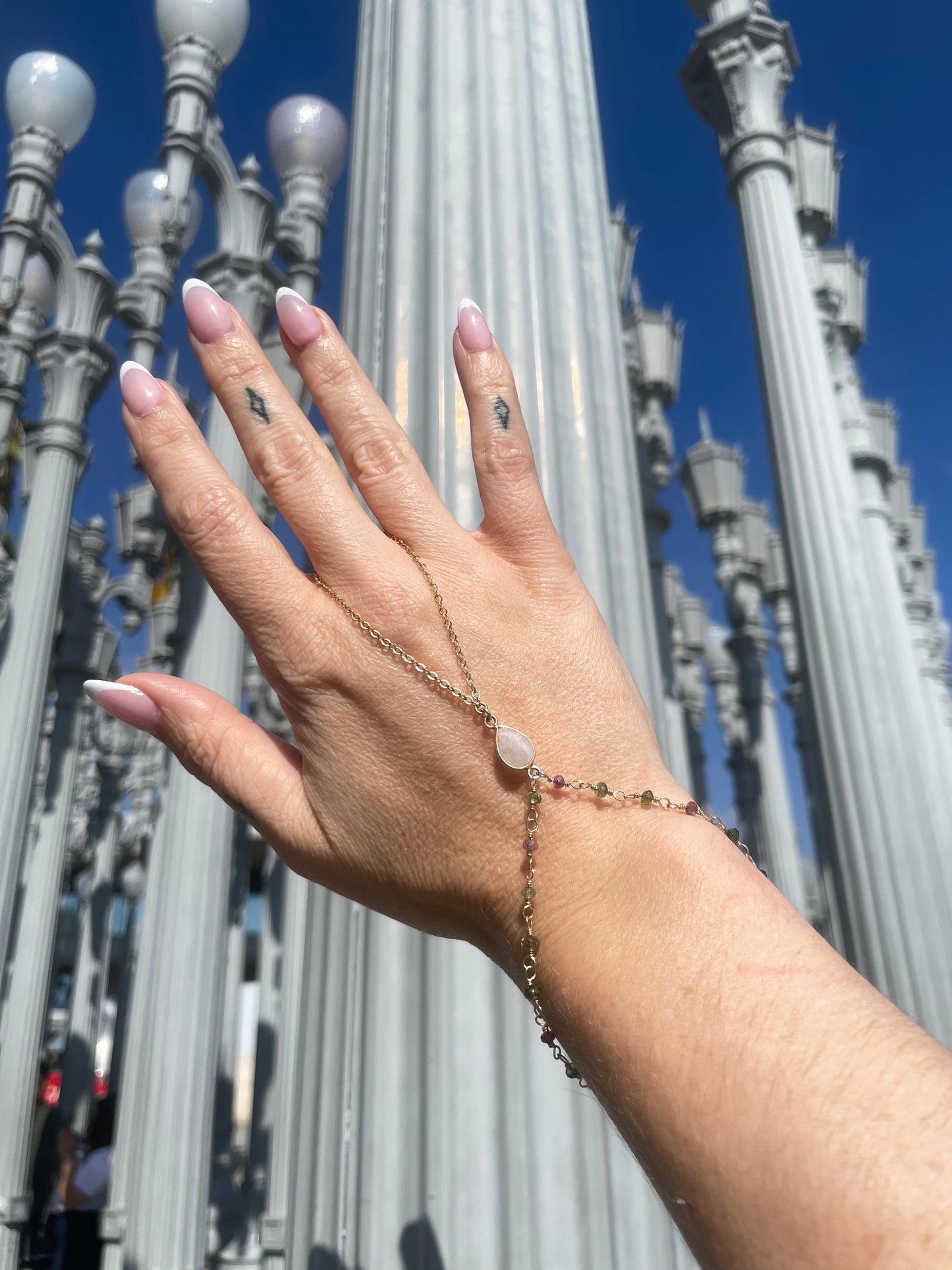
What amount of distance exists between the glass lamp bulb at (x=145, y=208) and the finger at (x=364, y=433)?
899 cm

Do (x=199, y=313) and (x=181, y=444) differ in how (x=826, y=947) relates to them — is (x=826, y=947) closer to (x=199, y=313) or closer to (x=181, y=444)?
(x=181, y=444)

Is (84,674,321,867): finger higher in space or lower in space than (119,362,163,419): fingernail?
lower

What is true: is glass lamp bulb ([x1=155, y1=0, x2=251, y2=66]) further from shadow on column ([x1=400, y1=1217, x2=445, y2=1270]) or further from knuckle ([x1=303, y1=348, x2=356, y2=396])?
shadow on column ([x1=400, y1=1217, x2=445, y2=1270])

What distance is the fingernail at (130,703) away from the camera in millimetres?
1475

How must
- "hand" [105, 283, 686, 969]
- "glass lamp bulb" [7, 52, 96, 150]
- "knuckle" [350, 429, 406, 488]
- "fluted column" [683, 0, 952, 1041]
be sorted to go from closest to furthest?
"hand" [105, 283, 686, 969] < "knuckle" [350, 429, 406, 488] < "fluted column" [683, 0, 952, 1041] < "glass lamp bulb" [7, 52, 96, 150]

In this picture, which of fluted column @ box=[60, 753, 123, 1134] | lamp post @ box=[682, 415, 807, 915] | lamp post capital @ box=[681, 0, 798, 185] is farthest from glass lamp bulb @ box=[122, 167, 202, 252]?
fluted column @ box=[60, 753, 123, 1134]

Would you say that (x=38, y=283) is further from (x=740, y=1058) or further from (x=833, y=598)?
(x=740, y=1058)

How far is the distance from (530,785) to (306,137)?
34.1ft

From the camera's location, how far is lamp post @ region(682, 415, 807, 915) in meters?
14.8

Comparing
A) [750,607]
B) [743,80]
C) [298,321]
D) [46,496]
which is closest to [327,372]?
[298,321]

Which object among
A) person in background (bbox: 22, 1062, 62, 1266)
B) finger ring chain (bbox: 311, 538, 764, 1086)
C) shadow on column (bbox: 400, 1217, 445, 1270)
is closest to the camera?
finger ring chain (bbox: 311, 538, 764, 1086)

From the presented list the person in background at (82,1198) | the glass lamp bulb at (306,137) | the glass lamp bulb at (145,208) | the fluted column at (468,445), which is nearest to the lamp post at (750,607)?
the glass lamp bulb at (306,137)

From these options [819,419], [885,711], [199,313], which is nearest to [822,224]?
[819,419]

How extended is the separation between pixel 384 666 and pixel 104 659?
16.6 metres
